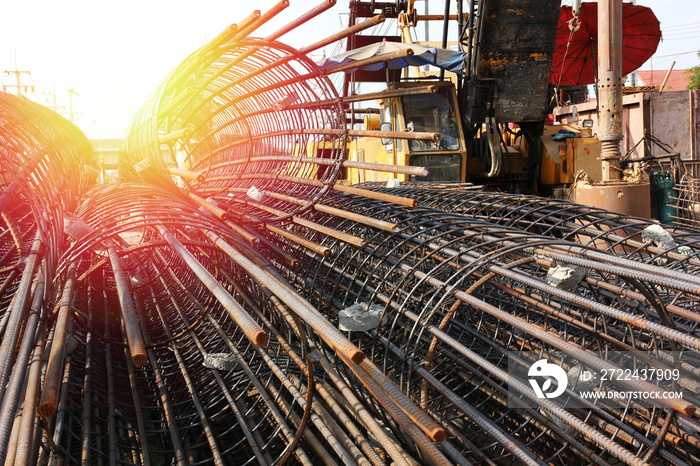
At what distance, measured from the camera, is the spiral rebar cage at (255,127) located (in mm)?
3992

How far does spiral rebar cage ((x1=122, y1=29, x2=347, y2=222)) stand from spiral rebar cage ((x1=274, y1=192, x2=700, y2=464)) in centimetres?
82

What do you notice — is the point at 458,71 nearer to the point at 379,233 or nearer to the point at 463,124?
the point at 463,124

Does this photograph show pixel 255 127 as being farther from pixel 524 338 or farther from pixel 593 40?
pixel 593 40

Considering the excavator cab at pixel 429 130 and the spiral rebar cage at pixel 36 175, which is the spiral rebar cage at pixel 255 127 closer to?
the spiral rebar cage at pixel 36 175

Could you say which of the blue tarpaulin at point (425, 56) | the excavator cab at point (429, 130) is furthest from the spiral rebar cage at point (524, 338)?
the blue tarpaulin at point (425, 56)

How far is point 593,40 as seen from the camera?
10.1m

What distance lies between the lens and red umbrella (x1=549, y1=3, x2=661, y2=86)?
9844 mm

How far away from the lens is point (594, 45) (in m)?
10.1

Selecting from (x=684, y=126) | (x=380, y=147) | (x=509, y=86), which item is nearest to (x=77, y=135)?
(x=380, y=147)

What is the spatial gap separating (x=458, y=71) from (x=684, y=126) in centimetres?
1087

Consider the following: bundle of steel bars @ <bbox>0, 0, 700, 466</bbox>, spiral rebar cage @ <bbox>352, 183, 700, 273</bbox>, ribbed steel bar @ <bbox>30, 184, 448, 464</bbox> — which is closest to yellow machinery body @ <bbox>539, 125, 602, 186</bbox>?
spiral rebar cage @ <bbox>352, 183, 700, 273</bbox>

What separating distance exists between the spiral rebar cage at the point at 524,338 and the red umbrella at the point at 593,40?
7661mm

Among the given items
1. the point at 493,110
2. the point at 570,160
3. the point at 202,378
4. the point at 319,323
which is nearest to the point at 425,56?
the point at 493,110

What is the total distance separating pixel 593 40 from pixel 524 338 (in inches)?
364
